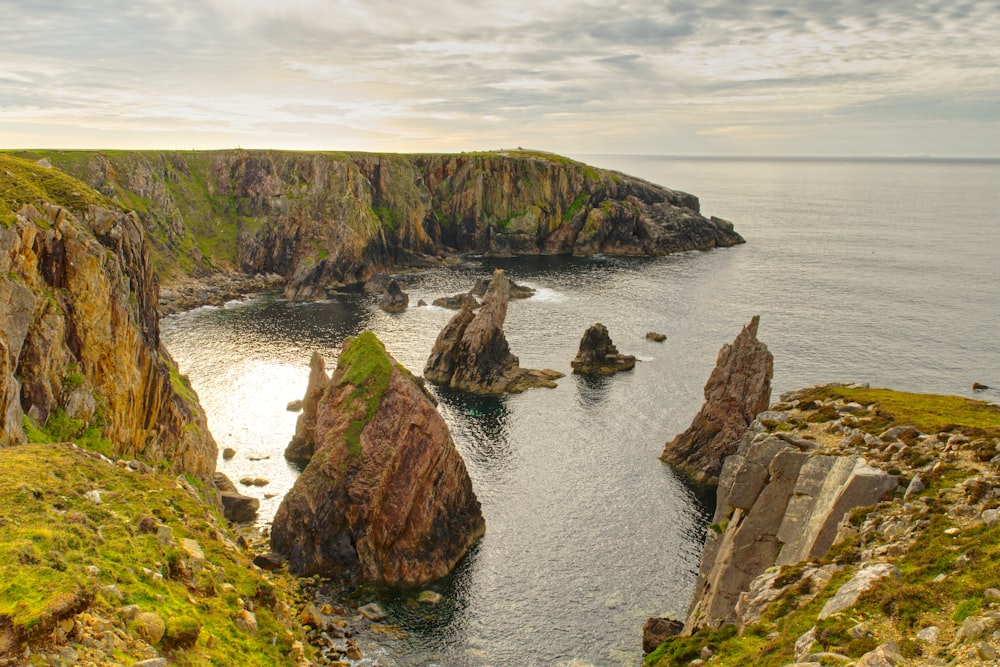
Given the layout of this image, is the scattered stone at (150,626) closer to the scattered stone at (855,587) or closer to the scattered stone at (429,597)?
the scattered stone at (855,587)

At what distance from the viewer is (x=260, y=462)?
80.2m

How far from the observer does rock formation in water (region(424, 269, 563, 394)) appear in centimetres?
10638

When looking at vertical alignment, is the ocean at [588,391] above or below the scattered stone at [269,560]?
above

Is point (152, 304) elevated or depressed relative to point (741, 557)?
elevated

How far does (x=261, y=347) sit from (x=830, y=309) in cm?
10980

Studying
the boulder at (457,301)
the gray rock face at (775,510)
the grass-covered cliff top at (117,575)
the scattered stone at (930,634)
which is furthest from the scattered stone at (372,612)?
the boulder at (457,301)

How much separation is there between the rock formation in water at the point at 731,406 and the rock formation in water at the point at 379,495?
27258 millimetres

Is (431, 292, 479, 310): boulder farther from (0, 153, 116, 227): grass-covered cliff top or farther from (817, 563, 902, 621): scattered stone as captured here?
(817, 563, 902, 621): scattered stone

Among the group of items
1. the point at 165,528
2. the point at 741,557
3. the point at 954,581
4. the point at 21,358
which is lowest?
the point at 741,557

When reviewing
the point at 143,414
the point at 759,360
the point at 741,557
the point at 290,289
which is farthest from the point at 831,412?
the point at 290,289

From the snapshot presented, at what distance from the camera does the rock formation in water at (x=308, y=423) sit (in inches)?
3194

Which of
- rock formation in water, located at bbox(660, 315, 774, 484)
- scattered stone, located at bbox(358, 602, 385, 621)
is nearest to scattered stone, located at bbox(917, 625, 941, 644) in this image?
scattered stone, located at bbox(358, 602, 385, 621)

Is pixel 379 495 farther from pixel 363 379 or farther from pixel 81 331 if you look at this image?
pixel 81 331

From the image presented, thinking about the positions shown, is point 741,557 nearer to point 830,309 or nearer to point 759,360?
point 759,360
